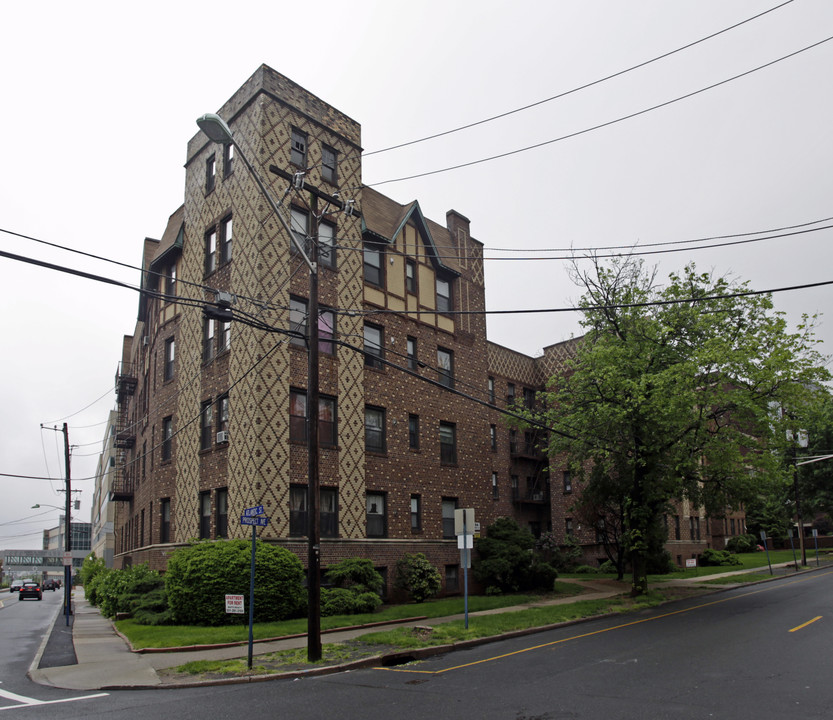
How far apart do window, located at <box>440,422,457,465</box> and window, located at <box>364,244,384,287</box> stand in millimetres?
6389

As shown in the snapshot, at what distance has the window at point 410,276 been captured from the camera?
2852 cm

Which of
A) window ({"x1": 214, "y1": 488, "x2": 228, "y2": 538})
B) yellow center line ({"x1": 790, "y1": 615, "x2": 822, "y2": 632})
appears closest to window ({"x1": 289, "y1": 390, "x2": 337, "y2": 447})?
window ({"x1": 214, "y1": 488, "x2": 228, "y2": 538})

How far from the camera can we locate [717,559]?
43.8 metres

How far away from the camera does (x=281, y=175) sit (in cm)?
2412

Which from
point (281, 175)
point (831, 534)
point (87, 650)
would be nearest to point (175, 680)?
point (87, 650)

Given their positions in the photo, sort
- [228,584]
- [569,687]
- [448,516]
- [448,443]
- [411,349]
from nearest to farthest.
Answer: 1. [569,687]
2. [228,584]
3. [448,516]
4. [411,349]
5. [448,443]

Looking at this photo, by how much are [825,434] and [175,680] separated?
53.0 meters

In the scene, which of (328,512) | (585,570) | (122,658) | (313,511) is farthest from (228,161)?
(585,570)

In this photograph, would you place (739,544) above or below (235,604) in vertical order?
below

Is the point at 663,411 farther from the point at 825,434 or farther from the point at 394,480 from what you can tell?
the point at 825,434

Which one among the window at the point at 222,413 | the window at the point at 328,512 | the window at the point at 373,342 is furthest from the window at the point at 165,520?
the window at the point at 373,342

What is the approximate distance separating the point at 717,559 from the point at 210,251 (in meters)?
35.4

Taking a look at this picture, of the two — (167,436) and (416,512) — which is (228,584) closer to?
(416,512)

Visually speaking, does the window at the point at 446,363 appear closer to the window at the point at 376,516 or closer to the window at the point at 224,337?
the window at the point at 376,516
